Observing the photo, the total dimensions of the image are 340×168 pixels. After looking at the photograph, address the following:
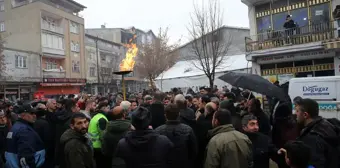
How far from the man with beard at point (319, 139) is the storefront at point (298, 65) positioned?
15.0 metres

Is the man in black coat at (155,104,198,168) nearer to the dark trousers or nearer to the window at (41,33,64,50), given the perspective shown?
the dark trousers

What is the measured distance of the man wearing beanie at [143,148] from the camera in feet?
10.9

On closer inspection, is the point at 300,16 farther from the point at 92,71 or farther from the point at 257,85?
the point at 92,71

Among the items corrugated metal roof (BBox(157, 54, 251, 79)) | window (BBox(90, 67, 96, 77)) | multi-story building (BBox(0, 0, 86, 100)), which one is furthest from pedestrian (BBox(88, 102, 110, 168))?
window (BBox(90, 67, 96, 77))

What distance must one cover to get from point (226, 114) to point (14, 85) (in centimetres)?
2839

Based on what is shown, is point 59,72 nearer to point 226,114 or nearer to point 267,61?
point 267,61

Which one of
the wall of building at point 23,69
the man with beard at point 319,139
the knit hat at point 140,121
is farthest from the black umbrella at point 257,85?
the wall of building at point 23,69

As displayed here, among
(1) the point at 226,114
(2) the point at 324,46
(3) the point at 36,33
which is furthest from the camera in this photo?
(3) the point at 36,33

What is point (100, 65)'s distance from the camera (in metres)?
46.5

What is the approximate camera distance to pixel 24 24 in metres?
34.4

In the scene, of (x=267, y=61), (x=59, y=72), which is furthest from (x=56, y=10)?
(x=267, y=61)

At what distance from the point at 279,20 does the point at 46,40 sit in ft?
90.6

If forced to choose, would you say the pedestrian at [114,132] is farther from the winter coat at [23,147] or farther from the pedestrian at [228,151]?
the pedestrian at [228,151]

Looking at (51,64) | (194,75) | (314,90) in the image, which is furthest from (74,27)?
(314,90)
